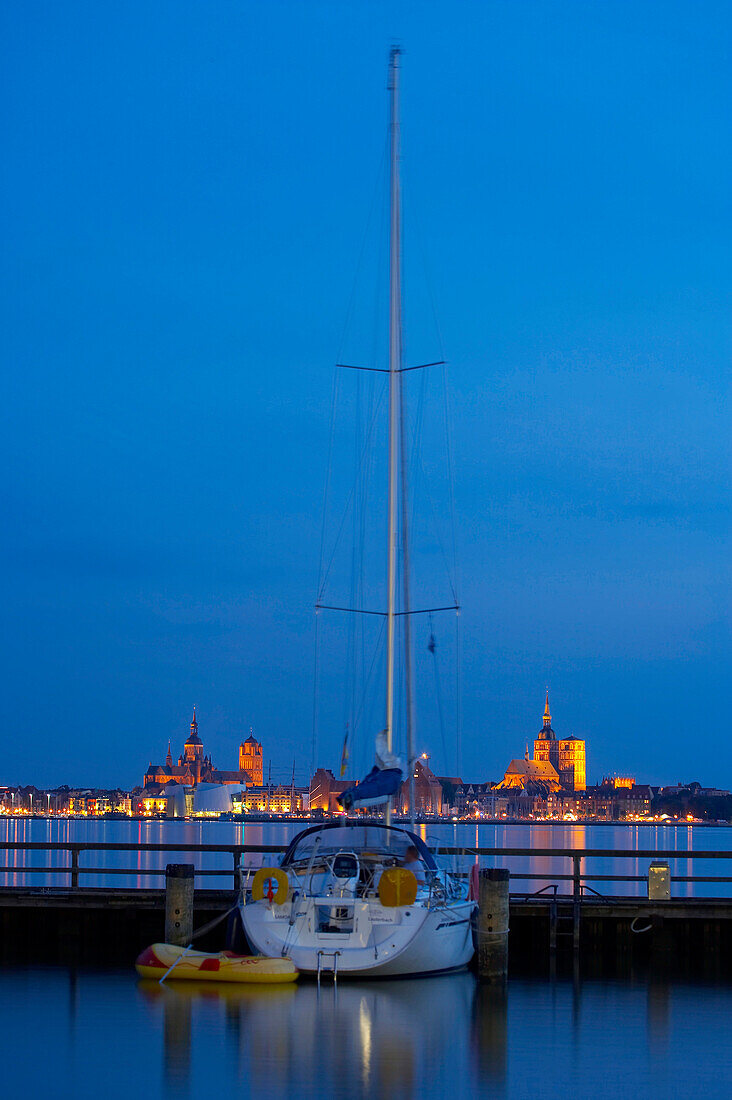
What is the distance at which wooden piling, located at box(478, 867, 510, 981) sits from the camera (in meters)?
19.5

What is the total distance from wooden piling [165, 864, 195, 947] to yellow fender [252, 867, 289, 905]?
1.22m

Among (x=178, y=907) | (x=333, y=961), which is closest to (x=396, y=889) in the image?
(x=333, y=961)

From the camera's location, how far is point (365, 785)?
22.0 metres

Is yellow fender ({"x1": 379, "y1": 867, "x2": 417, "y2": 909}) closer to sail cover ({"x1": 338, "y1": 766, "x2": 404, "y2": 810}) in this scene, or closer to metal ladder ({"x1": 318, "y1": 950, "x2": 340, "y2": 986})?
metal ladder ({"x1": 318, "y1": 950, "x2": 340, "y2": 986})

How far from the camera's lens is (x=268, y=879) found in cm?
1939

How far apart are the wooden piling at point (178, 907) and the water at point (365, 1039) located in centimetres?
116

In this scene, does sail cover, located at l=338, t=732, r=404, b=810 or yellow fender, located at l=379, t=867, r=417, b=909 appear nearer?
yellow fender, located at l=379, t=867, r=417, b=909

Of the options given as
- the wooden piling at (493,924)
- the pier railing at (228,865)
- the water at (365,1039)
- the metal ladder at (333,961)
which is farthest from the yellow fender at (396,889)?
the pier railing at (228,865)

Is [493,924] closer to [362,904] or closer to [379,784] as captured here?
[362,904]

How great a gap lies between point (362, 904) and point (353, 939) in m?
0.52

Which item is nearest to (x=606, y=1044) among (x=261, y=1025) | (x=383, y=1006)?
(x=383, y=1006)

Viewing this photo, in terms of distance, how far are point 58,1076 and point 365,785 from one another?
8.96 meters

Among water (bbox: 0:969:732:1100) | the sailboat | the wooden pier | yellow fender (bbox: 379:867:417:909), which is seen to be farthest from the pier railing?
water (bbox: 0:969:732:1100)

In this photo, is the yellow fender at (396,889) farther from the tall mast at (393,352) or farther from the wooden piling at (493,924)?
the tall mast at (393,352)
